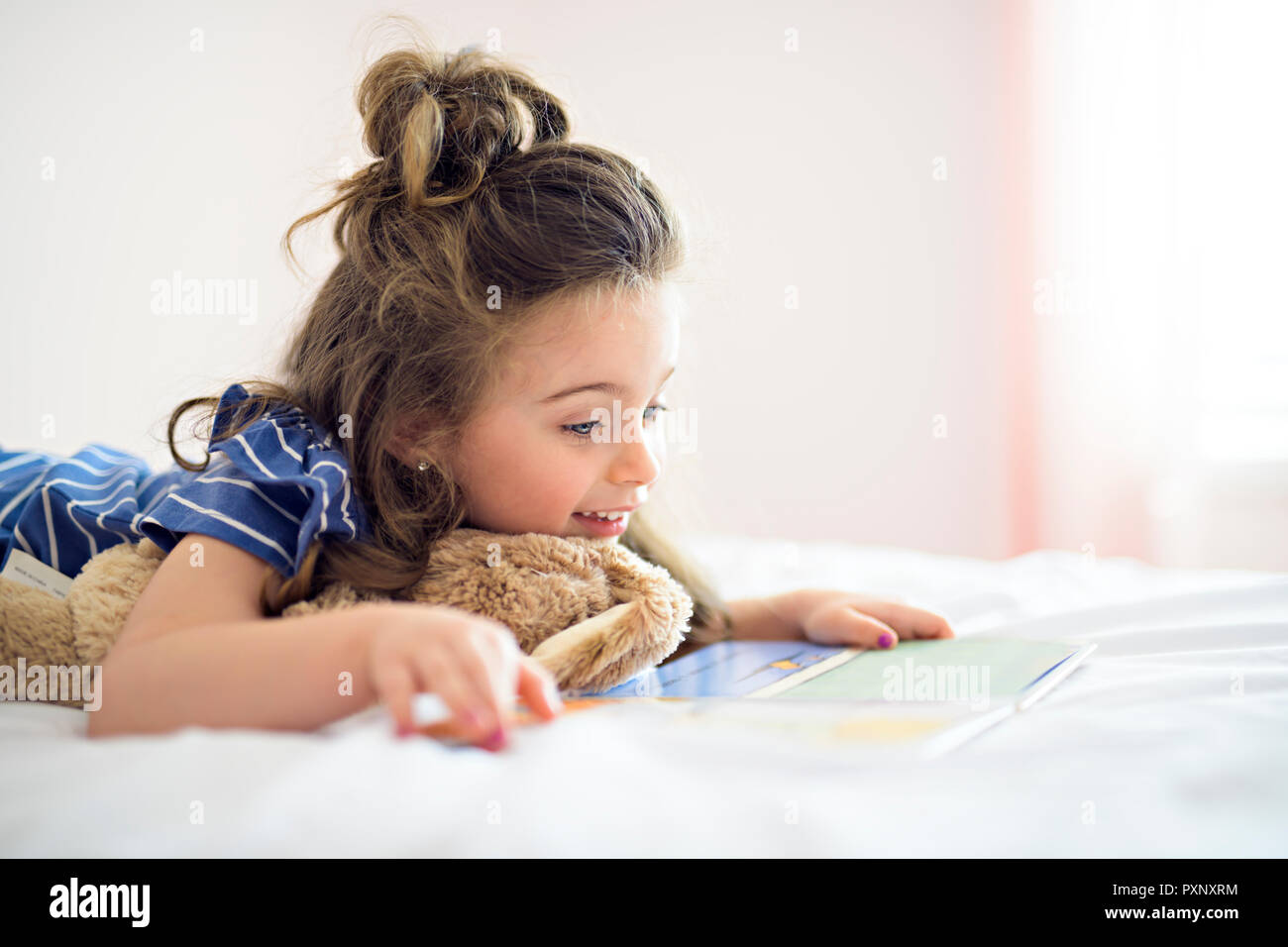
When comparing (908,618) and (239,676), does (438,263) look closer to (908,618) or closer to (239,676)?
(239,676)

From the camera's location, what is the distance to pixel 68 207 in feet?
6.30

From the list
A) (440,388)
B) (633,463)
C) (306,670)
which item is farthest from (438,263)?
(306,670)

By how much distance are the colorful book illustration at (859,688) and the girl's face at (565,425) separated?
180 mm

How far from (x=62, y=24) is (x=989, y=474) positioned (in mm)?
2421

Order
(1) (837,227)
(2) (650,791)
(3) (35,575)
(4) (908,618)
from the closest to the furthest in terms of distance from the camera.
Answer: (2) (650,791)
(3) (35,575)
(4) (908,618)
(1) (837,227)

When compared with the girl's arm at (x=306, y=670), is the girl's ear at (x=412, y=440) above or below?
above

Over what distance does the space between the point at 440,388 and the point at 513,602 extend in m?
0.23

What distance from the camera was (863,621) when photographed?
0.95 meters

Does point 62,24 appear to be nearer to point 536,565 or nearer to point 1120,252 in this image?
point 536,565

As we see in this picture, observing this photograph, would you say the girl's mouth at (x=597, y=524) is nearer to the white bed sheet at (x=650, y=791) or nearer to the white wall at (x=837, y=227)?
the white bed sheet at (x=650, y=791)

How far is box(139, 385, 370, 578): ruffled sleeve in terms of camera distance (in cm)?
72

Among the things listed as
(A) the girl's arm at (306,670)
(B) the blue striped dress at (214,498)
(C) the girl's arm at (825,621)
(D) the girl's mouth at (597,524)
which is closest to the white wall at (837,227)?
(C) the girl's arm at (825,621)

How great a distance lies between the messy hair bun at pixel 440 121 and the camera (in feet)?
2.93
